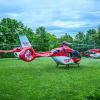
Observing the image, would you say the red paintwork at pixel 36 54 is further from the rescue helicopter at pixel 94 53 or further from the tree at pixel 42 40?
the tree at pixel 42 40

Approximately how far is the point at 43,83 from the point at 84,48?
31977 millimetres

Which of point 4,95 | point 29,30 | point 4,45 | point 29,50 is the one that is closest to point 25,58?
point 29,50

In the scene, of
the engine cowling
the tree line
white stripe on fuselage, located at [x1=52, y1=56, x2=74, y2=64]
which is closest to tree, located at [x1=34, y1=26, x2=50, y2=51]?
the tree line

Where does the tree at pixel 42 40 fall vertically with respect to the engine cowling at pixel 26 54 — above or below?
above

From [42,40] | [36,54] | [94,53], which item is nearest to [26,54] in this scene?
[36,54]

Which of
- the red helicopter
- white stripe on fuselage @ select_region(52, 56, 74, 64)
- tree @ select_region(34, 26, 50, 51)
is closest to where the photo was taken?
the red helicopter

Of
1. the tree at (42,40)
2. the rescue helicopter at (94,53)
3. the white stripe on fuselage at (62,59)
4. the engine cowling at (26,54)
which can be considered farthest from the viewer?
the tree at (42,40)

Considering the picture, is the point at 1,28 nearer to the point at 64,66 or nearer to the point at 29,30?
the point at 29,30

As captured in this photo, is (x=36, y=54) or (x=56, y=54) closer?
(x=56, y=54)

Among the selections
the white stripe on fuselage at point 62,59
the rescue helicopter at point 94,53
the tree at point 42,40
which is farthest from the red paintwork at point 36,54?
the tree at point 42,40

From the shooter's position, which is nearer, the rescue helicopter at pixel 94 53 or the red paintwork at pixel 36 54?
the red paintwork at pixel 36 54

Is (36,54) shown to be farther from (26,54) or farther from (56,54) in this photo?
(56,54)

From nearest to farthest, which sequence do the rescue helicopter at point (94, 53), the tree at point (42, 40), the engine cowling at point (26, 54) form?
1. the engine cowling at point (26, 54)
2. the rescue helicopter at point (94, 53)
3. the tree at point (42, 40)

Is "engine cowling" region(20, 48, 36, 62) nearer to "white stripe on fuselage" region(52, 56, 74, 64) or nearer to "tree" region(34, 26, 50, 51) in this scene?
"white stripe on fuselage" region(52, 56, 74, 64)
